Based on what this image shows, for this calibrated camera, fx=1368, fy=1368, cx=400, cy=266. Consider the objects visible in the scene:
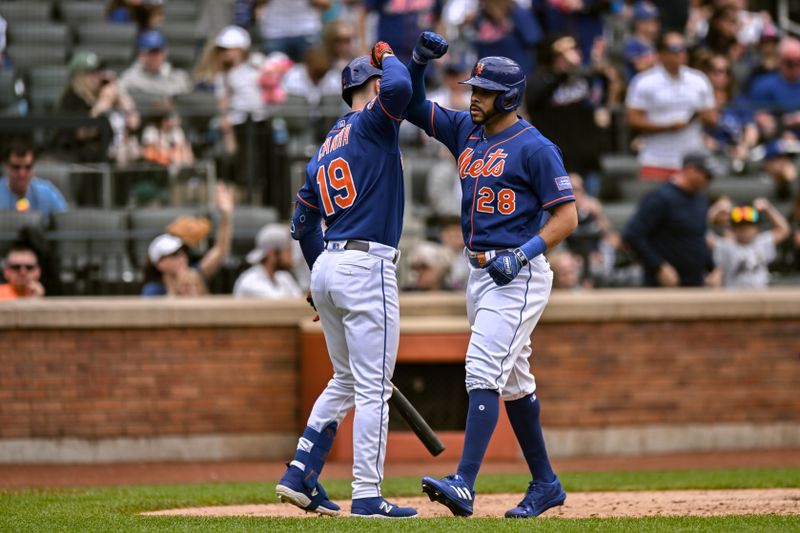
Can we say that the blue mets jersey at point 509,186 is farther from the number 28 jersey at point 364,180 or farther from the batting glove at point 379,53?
the batting glove at point 379,53

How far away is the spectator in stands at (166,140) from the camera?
1244cm

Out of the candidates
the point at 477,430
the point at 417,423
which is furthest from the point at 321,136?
the point at 477,430

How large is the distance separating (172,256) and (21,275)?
1155 mm

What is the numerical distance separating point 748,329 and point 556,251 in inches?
66.9

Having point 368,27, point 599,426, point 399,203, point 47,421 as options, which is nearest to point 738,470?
point 599,426

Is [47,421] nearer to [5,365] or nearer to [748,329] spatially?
[5,365]

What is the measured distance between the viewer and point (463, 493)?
6.45m

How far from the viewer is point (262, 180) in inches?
497

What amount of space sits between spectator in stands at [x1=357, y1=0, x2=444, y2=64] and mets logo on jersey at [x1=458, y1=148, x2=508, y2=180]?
734cm

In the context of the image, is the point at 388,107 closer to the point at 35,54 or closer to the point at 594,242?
the point at 594,242

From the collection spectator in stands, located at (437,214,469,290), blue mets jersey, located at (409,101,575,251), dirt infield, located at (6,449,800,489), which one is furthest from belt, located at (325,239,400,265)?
spectator in stands, located at (437,214,469,290)

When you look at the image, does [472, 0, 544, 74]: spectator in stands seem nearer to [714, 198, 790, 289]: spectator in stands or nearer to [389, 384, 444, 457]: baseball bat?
[714, 198, 790, 289]: spectator in stands

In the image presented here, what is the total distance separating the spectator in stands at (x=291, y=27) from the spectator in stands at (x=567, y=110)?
3.01 metres

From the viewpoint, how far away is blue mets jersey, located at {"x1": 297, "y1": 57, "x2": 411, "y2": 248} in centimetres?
663
